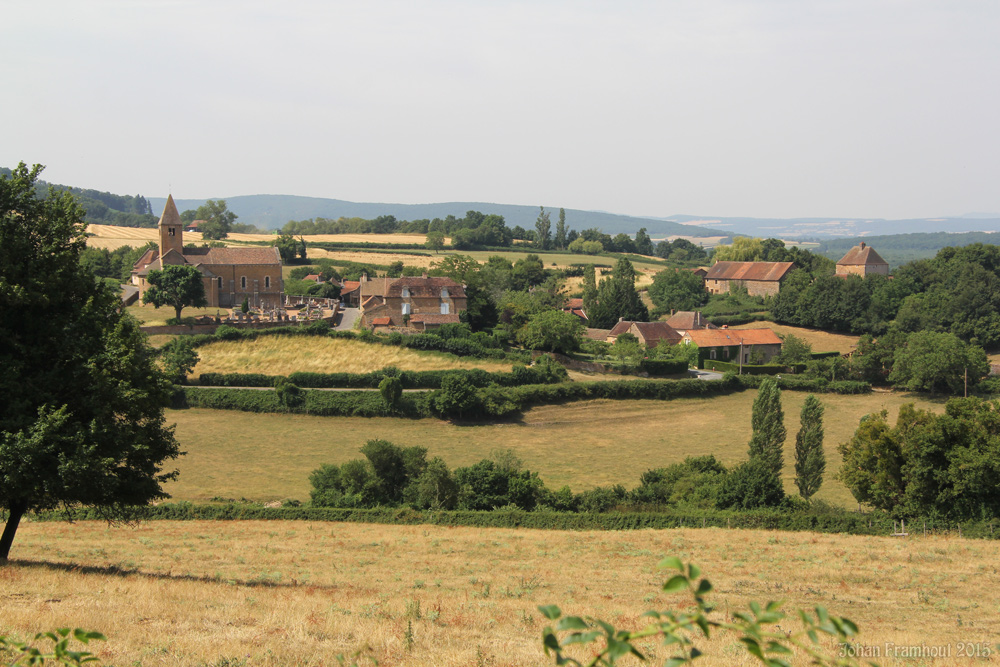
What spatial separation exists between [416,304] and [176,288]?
787 inches

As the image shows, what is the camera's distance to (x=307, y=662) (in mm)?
8977

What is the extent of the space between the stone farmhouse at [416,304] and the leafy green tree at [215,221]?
243ft

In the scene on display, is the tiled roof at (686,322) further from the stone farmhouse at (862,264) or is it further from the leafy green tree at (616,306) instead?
the stone farmhouse at (862,264)

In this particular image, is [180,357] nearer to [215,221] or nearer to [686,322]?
[686,322]

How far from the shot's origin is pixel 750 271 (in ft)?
347

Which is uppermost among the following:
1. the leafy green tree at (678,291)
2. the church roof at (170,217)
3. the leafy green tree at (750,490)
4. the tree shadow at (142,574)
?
the church roof at (170,217)

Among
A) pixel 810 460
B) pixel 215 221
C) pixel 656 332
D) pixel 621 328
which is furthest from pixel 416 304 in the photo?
pixel 215 221

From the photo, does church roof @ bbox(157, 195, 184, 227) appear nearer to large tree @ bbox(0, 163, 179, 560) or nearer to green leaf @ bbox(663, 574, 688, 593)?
large tree @ bbox(0, 163, 179, 560)

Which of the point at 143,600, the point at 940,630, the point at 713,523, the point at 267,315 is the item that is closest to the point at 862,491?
the point at 713,523

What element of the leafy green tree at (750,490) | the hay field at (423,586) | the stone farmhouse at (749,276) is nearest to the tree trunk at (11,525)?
the hay field at (423,586)

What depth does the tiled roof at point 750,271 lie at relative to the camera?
10156cm

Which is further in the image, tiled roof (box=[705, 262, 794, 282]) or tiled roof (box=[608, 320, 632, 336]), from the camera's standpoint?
tiled roof (box=[705, 262, 794, 282])

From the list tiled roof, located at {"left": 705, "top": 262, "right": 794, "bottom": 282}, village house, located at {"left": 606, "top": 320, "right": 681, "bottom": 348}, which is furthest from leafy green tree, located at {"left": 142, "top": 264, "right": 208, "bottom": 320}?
tiled roof, located at {"left": 705, "top": 262, "right": 794, "bottom": 282}

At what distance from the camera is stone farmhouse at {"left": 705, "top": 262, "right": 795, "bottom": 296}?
331 feet
